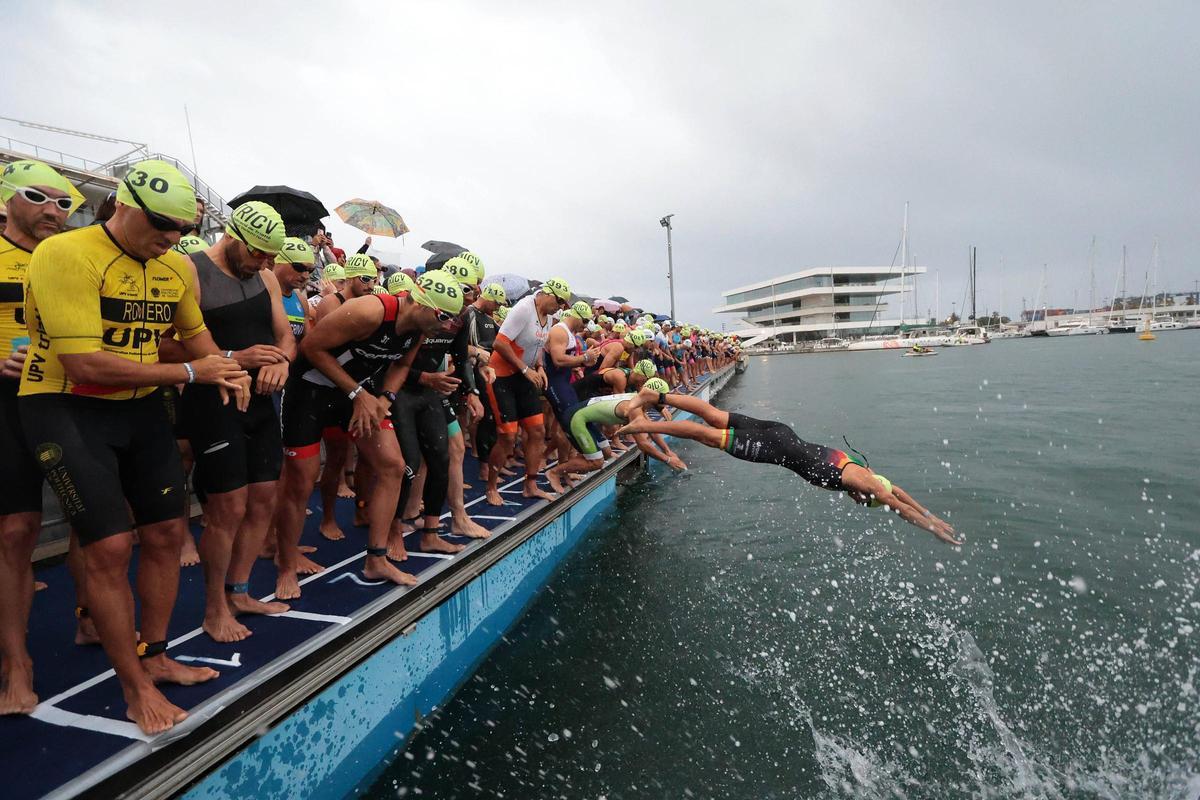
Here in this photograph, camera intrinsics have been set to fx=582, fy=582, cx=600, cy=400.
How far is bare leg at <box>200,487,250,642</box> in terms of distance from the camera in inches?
130

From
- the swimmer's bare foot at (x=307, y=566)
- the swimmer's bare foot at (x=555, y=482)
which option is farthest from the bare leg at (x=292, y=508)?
the swimmer's bare foot at (x=555, y=482)

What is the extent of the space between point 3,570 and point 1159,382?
3686 centimetres

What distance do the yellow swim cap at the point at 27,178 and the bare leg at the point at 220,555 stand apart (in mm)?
1689

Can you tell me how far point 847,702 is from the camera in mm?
4723

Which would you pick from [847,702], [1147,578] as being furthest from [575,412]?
[1147,578]

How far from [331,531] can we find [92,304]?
3471 millimetres

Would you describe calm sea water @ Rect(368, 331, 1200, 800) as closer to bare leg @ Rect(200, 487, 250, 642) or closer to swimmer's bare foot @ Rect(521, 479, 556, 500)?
swimmer's bare foot @ Rect(521, 479, 556, 500)

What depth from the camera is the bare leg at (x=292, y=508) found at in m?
4.00

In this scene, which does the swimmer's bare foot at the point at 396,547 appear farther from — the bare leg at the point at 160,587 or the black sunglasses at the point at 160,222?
the black sunglasses at the point at 160,222

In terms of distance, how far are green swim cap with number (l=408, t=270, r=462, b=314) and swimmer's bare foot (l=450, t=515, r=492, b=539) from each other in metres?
2.19

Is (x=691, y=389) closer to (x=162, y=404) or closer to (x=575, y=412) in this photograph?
(x=575, y=412)

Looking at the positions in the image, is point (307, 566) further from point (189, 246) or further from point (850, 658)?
point (850, 658)

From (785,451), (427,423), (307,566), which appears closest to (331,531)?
(307,566)

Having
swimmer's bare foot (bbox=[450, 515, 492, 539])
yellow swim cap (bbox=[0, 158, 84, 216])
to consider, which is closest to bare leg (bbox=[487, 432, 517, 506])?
swimmer's bare foot (bbox=[450, 515, 492, 539])
